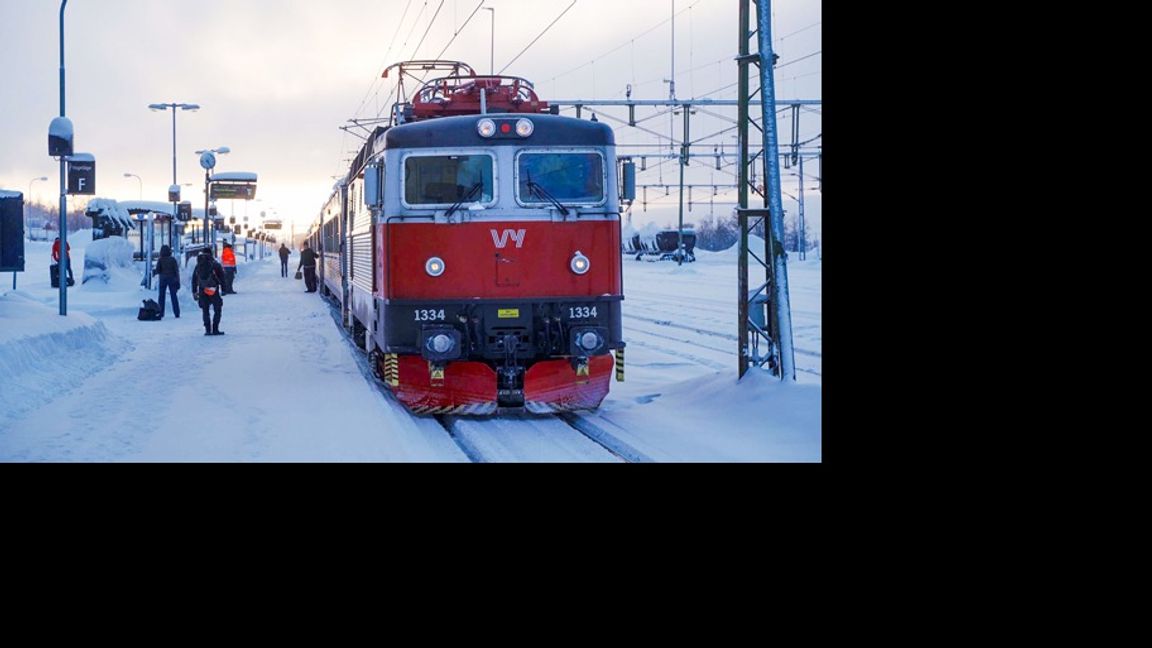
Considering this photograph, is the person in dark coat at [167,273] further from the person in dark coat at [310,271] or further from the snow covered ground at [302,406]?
the person in dark coat at [310,271]

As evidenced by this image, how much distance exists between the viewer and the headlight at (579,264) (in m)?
9.73

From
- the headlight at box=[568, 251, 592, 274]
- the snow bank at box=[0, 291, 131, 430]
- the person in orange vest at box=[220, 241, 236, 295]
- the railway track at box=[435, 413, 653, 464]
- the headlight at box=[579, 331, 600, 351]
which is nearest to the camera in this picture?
the railway track at box=[435, 413, 653, 464]

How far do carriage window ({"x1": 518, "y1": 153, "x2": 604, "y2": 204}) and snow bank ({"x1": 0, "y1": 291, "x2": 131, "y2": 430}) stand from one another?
4625 millimetres

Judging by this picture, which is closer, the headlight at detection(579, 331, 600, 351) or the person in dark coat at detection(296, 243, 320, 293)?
the headlight at detection(579, 331, 600, 351)

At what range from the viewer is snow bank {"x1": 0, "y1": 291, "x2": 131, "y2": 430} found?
34.1 ft

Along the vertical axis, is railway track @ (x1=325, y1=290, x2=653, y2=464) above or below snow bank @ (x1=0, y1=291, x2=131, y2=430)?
below

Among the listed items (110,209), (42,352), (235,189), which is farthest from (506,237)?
(110,209)

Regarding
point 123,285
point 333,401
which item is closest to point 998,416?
point 333,401

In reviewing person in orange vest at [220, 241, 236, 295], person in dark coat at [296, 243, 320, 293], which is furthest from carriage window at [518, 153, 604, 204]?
person in dark coat at [296, 243, 320, 293]

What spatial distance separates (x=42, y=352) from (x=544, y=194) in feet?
19.6

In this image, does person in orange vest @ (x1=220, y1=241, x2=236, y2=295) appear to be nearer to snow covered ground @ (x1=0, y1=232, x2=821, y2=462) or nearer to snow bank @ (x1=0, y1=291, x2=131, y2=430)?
snow covered ground @ (x1=0, y1=232, x2=821, y2=462)

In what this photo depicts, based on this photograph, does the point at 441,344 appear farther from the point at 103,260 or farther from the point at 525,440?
the point at 103,260

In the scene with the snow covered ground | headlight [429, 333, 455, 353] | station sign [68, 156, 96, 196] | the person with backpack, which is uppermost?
station sign [68, 156, 96, 196]

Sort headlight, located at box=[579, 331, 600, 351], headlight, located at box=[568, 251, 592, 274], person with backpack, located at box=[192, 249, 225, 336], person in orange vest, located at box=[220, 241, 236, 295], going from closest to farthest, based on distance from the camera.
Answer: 1. headlight, located at box=[579, 331, 600, 351]
2. headlight, located at box=[568, 251, 592, 274]
3. person with backpack, located at box=[192, 249, 225, 336]
4. person in orange vest, located at box=[220, 241, 236, 295]
